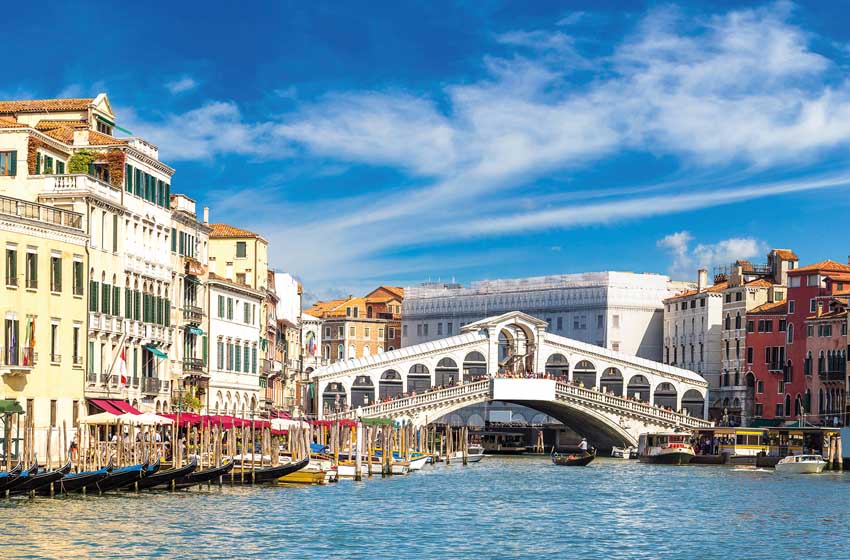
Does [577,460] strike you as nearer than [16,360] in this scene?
No

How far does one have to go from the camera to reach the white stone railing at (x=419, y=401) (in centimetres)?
7125

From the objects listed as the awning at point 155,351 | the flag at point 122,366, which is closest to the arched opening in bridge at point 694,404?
the awning at point 155,351

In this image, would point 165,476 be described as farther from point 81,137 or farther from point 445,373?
point 445,373

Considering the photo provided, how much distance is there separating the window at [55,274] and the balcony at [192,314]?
449 inches

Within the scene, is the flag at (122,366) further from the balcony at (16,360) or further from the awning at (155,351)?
the balcony at (16,360)

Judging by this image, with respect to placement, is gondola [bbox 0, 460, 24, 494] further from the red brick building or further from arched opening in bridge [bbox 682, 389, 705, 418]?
arched opening in bridge [bbox 682, 389, 705, 418]

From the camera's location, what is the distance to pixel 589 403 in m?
74.7

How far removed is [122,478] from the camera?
37.7 m

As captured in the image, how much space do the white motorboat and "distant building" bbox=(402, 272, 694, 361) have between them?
3614 centimetres

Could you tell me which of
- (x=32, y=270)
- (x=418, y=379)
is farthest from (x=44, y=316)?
(x=418, y=379)

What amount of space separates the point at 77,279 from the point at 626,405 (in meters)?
36.0

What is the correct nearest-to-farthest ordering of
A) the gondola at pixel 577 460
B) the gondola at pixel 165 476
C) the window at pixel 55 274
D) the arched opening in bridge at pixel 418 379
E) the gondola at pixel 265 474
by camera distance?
the gondola at pixel 165 476 < the window at pixel 55 274 < the gondola at pixel 265 474 < the gondola at pixel 577 460 < the arched opening in bridge at pixel 418 379

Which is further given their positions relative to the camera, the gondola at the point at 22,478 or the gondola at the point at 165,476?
the gondola at the point at 165,476

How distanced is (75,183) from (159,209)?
6.57 meters
